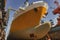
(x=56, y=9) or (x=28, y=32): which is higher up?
(x=56, y=9)

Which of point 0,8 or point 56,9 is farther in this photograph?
point 0,8

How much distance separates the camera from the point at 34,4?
8.56 meters

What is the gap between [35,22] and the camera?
28.5 feet

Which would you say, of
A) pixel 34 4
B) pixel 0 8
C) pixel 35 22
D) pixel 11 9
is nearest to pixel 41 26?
pixel 35 22

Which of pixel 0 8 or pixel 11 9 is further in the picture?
pixel 0 8

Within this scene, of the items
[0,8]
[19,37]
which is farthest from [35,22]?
[0,8]

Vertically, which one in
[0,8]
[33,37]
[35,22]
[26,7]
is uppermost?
[0,8]

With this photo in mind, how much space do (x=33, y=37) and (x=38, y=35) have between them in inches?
8.0

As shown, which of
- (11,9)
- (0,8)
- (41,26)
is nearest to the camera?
(41,26)

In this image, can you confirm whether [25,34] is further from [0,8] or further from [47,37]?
[0,8]

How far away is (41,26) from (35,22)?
1.09 ft

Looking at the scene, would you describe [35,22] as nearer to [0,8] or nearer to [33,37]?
[33,37]

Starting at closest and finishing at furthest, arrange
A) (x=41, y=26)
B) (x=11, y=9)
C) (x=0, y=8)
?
(x=41, y=26), (x=11, y=9), (x=0, y=8)

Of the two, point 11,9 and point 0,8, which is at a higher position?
point 0,8
